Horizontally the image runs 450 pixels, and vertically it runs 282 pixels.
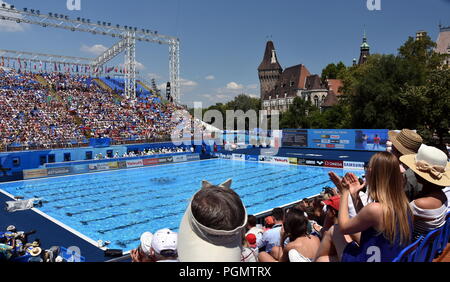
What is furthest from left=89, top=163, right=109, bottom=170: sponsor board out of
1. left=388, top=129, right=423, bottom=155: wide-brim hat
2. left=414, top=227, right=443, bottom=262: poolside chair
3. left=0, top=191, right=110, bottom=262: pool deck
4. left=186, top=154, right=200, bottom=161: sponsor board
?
left=414, top=227, right=443, bottom=262: poolside chair

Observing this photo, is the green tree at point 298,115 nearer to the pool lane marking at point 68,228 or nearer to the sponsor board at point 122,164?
the sponsor board at point 122,164

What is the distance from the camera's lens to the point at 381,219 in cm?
244

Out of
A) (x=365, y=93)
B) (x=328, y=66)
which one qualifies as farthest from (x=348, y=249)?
(x=328, y=66)

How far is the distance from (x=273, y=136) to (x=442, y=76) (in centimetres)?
1913

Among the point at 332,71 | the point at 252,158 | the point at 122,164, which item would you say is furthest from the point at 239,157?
the point at 332,71

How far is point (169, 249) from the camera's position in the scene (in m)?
2.90

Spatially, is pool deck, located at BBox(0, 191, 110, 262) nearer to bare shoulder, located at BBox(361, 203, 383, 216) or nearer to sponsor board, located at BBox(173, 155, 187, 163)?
bare shoulder, located at BBox(361, 203, 383, 216)

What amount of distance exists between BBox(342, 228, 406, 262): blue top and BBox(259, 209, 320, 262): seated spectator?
77 centimetres

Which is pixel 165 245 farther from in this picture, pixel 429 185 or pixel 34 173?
pixel 34 173

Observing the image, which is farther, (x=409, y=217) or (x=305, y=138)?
(x=305, y=138)

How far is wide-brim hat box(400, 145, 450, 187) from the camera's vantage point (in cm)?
300

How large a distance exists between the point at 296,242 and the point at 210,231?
6.77 feet

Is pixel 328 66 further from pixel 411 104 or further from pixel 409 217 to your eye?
pixel 409 217

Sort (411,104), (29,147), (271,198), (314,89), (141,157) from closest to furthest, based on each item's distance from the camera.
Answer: (271,198)
(29,147)
(141,157)
(411,104)
(314,89)
